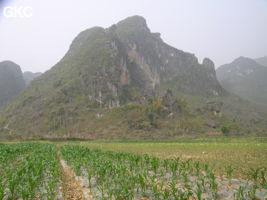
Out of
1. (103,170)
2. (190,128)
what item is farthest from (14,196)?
(190,128)

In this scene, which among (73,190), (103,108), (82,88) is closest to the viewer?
(73,190)

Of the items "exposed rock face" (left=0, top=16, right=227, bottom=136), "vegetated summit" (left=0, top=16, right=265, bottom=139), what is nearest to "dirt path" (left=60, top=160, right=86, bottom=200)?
"vegetated summit" (left=0, top=16, right=265, bottom=139)

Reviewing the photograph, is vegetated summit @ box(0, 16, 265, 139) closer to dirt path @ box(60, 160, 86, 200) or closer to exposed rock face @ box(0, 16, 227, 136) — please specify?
exposed rock face @ box(0, 16, 227, 136)

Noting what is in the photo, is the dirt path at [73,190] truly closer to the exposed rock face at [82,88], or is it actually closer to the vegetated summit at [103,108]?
the vegetated summit at [103,108]

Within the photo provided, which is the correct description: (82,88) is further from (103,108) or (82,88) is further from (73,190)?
(73,190)

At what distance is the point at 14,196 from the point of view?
28.6 feet

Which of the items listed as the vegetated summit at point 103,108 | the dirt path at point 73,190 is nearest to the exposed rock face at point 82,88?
the vegetated summit at point 103,108

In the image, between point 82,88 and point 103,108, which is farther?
point 82,88

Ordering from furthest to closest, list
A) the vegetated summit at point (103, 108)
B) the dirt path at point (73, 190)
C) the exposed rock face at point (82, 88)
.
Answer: the exposed rock face at point (82, 88) < the vegetated summit at point (103, 108) < the dirt path at point (73, 190)

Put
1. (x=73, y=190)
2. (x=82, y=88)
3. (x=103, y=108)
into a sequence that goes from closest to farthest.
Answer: (x=73, y=190) < (x=103, y=108) < (x=82, y=88)

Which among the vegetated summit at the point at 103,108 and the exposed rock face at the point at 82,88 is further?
the exposed rock face at the point at 82,88

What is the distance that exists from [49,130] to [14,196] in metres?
93.4

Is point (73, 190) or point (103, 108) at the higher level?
point (103, 108)

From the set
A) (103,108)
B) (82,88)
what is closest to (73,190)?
(103,108)
